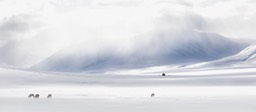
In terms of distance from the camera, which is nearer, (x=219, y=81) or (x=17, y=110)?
(x=17, y=110)

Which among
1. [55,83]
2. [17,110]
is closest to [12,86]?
[55,83]

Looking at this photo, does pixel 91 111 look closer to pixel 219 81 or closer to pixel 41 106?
pixel 41 106

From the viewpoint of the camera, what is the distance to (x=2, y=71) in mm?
74250

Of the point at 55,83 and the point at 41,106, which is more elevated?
the point at 55,83

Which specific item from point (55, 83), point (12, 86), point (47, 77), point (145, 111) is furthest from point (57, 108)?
point (47, 77)

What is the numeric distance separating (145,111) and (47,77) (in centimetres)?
4316

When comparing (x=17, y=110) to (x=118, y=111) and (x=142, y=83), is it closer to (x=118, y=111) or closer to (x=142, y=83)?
(x=118, y=111)

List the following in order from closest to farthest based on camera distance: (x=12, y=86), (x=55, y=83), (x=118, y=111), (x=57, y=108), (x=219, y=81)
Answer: (x=118, y=111) → (x=57, y=108) → (x=12, y=86) → (x=55, y=83) → (x=219, y=81)

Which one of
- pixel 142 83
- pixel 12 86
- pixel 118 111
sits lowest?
pixel 118 111

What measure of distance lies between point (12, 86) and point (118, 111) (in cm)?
3263

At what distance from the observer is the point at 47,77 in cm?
7200

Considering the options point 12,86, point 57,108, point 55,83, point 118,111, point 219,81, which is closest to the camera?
point 118,111

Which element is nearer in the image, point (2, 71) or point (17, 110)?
point (17, 110)

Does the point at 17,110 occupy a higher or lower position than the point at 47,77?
Result: lower
